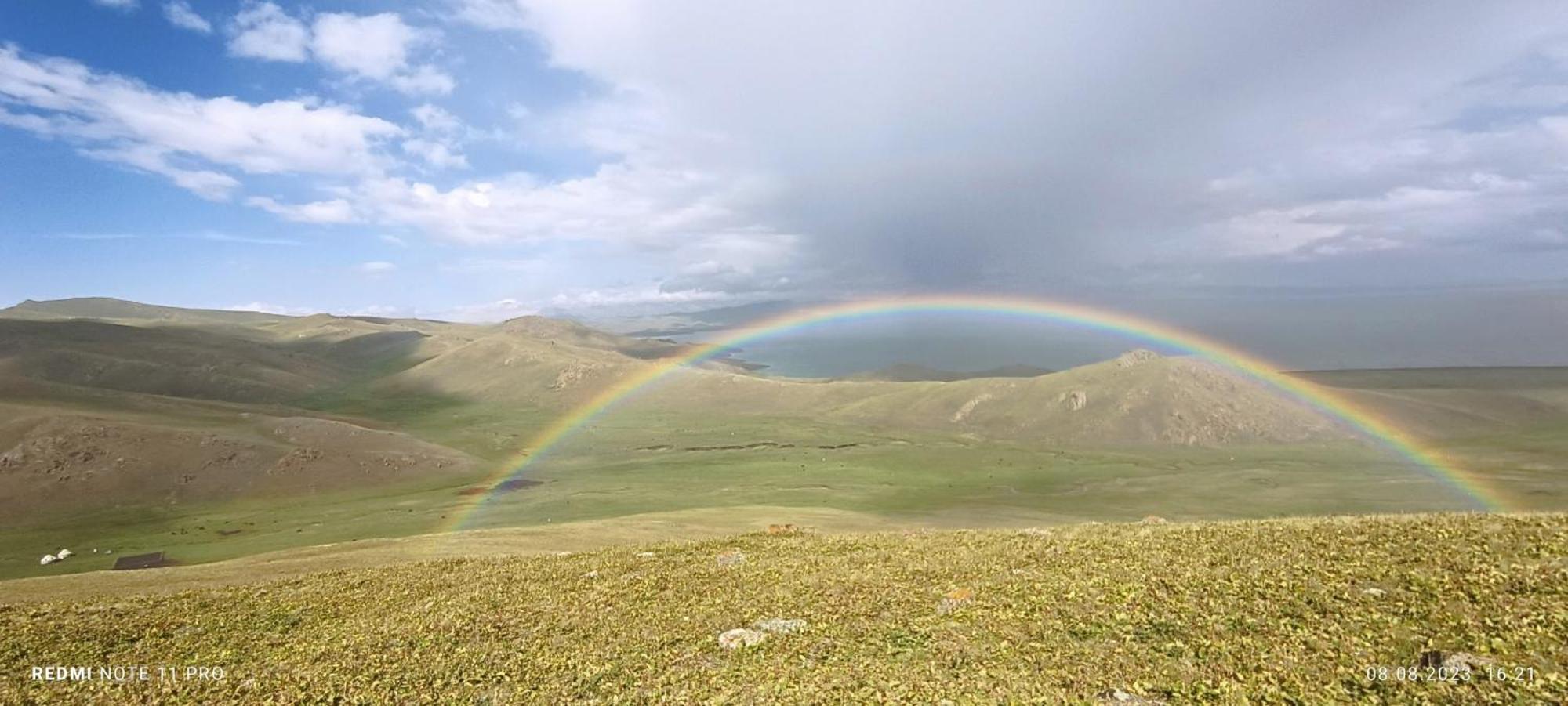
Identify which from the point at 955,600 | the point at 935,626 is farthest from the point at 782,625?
the point at 955,600

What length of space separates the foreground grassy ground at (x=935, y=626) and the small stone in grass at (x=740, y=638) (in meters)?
0.29

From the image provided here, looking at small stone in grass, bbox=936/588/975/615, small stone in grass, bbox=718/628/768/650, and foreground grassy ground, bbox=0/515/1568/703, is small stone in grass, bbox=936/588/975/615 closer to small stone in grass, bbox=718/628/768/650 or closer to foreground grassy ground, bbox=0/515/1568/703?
foreground grassy ground, bbox=0/515/1568/703

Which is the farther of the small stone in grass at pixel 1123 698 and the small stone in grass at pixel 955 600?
the small stone in grass at pixel 955 600

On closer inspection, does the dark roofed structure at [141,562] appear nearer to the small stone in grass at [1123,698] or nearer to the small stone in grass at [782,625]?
the small stone in grass at [782,625]

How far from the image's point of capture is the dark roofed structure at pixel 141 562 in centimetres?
9493

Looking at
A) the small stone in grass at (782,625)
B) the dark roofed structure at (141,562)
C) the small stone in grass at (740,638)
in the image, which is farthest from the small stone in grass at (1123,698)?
the dark roofed structure at (141,562)

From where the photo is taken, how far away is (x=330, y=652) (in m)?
23.1

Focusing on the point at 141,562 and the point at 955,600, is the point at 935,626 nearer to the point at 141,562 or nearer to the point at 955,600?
the point at 955,600

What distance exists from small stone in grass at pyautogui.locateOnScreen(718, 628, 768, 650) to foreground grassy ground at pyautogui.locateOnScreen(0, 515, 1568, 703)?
0.94 ft

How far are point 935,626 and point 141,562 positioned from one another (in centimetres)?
12039

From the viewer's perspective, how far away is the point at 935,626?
21250 millimetres

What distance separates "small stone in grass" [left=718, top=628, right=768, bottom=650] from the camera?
839 inches

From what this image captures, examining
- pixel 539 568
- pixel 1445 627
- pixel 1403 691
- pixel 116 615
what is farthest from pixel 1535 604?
pixel 116 615

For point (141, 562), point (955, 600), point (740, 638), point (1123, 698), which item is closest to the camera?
point (1123, 698)
